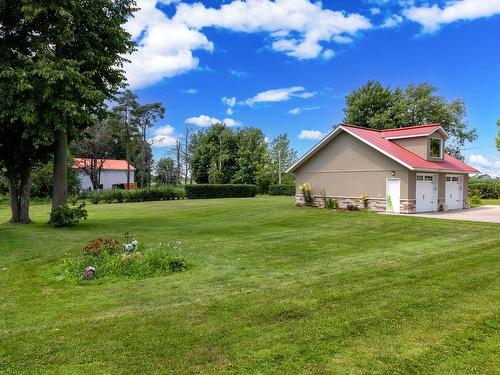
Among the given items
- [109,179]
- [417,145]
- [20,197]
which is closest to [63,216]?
[20,197]

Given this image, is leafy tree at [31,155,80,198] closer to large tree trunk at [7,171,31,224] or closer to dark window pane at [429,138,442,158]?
large tree trunk at [7,171,31,224]

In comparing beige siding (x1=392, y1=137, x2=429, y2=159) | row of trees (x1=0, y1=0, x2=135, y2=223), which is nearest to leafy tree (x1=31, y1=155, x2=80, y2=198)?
row of trees (x1=0, y1=0, x2=135, y2=223)

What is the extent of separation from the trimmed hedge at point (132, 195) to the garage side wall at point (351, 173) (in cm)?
1957

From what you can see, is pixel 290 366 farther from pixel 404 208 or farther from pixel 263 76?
pixel 263 76

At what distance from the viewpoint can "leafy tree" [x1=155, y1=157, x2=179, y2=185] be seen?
6456cm

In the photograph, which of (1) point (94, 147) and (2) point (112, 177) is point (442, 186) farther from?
(2) point (112, 177)

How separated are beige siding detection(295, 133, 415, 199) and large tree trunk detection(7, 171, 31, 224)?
15680 mm

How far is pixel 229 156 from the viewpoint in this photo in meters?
58.4

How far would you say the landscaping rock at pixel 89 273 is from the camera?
660 centimetres

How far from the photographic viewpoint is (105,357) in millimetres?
3744

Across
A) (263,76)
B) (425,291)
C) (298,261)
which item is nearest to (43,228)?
(298,261)

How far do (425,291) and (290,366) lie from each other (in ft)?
11.2

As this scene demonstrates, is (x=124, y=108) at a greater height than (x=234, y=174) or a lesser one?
greater

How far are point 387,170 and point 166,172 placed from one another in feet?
163
